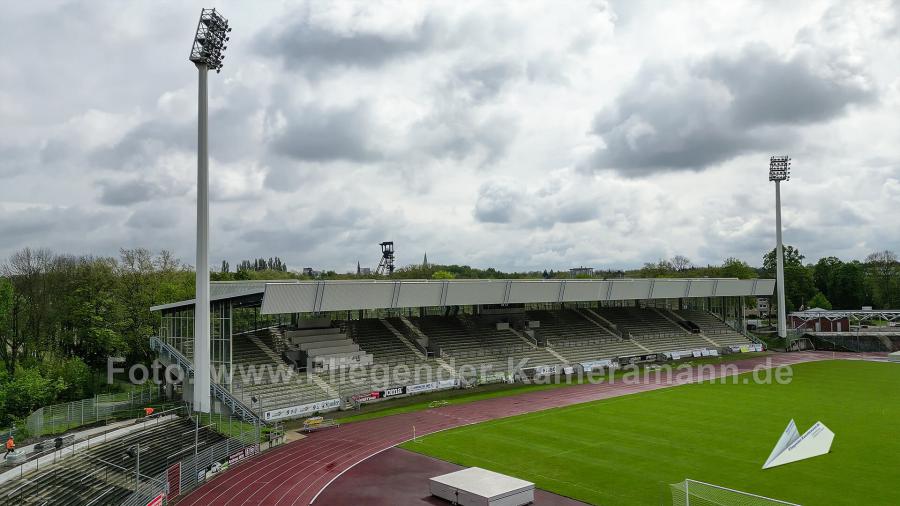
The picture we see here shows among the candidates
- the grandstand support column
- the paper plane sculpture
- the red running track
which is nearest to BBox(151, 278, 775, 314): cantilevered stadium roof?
the grandstand support column

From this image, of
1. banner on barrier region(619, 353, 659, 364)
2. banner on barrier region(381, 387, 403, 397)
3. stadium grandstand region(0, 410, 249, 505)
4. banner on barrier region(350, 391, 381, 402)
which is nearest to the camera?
stadium grandstand region(0, 410, 249, 505)

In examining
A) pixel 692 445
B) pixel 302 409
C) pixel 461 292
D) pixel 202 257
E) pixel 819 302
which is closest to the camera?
pixel 692 445

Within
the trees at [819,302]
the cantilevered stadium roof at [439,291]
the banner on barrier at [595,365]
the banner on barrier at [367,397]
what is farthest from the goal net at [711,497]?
the trees at [819,302]

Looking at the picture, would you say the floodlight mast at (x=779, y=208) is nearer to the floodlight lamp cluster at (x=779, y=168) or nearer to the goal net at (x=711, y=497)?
A: the floodlight lamp cluster at (x=779, y=168)

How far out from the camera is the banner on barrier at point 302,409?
35.7m

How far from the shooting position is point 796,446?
26609mm

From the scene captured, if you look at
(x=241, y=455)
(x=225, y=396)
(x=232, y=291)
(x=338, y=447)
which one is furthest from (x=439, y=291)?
(x=241, y=455)

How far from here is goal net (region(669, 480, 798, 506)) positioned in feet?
67.2

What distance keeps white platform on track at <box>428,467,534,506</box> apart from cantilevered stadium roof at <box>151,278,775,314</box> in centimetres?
1872

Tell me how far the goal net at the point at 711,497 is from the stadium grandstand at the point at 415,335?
22359 millimetres

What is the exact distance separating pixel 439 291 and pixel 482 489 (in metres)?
27.5

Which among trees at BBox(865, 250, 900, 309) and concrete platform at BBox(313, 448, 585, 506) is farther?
trees at BBox(865, 250, 900, 309)

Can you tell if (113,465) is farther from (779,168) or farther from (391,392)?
(779,168)

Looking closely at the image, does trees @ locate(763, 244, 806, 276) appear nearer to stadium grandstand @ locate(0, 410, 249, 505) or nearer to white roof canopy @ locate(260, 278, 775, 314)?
white roof canopy @ locate(260, 278, 775, 314)
